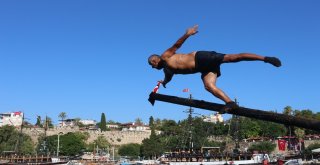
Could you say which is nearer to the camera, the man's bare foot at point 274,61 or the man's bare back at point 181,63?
the man's bare foot at point 274,61

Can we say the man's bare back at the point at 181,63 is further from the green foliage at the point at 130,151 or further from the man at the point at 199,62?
the green foliage at the point at 130,151

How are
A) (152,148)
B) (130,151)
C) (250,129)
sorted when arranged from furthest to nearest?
(250,129)
(130,151)
(152,148)

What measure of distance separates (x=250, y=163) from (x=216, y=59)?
145 feet

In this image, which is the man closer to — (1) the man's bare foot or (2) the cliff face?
(1) the man's bare foot

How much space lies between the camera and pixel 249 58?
222 inches

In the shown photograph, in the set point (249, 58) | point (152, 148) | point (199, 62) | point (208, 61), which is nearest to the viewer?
point (249, 58)

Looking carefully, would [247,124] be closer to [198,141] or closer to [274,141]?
[274,141]

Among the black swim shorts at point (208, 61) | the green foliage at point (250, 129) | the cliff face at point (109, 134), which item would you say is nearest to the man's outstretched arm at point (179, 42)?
the black swim shorts at point (208, 61)

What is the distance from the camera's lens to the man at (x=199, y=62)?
229 inches

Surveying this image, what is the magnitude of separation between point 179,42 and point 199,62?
1.45 ft

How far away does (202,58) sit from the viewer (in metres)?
6.13

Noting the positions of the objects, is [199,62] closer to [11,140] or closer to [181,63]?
[181,63]

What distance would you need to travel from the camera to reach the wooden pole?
4.45m

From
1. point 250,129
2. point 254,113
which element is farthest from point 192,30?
point 250,129
